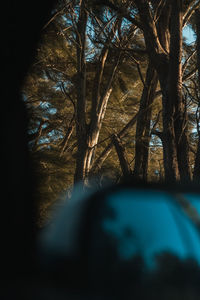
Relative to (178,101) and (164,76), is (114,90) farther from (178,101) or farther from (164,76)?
(178,101)

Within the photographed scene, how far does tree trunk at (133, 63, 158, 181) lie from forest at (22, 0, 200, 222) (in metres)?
0.02

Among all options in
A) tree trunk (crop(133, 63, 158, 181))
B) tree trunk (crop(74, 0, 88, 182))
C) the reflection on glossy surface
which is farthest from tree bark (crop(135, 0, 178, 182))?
tree trunk (crop(74, 0, 88, 182))

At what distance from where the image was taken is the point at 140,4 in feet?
21.6

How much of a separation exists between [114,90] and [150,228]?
1069 cm

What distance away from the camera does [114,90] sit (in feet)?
39.6

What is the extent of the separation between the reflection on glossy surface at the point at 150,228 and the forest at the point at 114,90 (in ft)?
10.8

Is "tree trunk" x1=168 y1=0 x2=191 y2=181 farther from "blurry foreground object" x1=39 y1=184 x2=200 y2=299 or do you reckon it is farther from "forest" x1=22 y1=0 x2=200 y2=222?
"blurry foreground object" x1=39 y1=184 x2=200 y2=299

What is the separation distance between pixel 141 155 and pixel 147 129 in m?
0.52

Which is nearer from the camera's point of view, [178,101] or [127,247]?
[127,247]

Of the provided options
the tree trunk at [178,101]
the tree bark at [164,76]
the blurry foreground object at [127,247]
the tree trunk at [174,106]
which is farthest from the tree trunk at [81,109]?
the blurry foreground object at [127,247]

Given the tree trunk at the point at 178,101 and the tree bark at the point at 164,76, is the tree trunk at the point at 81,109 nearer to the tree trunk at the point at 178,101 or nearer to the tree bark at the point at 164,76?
the tree bark at the point at 164,76

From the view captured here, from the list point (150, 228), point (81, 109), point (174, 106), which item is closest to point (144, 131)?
point (174, 106)

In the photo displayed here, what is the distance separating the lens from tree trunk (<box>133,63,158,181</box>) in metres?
7.45

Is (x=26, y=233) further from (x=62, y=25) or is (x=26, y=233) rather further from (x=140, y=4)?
(x=62, y=25)
